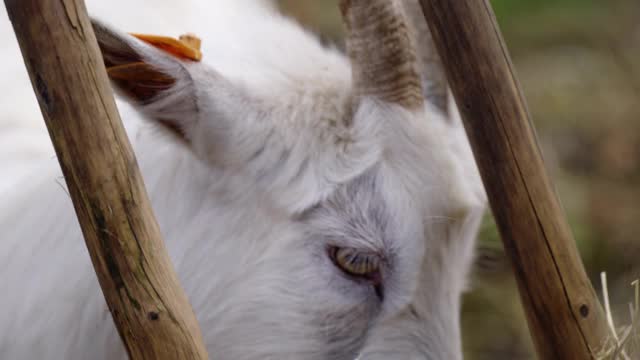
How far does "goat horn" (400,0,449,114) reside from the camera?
2.62 meters

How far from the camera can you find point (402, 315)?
247 cm

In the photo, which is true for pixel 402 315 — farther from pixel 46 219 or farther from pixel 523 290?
pixel 46 219

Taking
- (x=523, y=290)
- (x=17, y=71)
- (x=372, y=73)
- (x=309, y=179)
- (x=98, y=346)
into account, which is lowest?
(x=523, y=290)

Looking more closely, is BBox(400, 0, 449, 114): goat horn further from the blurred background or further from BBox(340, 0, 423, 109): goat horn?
the blurred background

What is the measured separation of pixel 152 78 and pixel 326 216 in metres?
0.43

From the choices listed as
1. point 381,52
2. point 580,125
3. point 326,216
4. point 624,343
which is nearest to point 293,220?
point 326,216

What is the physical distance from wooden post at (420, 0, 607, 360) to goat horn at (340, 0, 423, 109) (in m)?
0.13

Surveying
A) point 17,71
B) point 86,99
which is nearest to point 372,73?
point 86,99

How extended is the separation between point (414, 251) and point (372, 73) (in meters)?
0.36

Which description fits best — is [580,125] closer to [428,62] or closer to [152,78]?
[428,62]

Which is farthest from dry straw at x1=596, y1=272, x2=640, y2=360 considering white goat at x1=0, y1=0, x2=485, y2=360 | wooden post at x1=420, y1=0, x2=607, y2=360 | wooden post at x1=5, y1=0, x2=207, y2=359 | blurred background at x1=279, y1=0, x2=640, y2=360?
blurred background at x1=279, y1=0, x2=640, y2=360

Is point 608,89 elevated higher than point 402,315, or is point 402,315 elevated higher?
point 608,89

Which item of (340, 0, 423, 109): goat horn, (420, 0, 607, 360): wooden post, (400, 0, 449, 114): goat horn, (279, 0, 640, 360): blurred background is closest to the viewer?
(420, 0, 607, 360): wooden post

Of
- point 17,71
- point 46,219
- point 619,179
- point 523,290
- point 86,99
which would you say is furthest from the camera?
point 619,179
